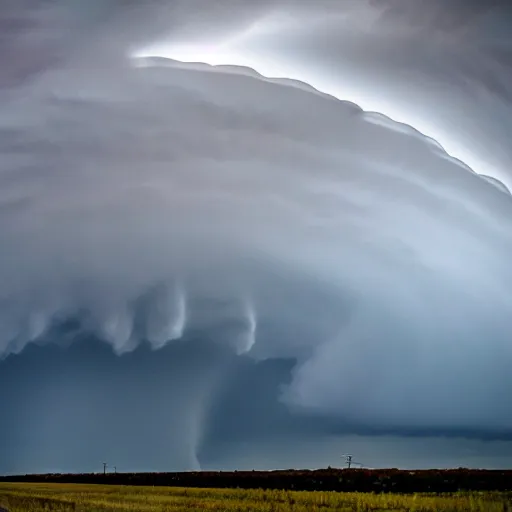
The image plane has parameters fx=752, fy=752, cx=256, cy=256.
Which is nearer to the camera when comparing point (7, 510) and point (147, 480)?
point (7, 510)

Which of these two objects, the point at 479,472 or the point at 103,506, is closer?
the point at 103,506

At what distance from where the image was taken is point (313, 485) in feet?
163

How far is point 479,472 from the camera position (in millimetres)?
47969

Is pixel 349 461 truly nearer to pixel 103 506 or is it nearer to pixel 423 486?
pixel 423 486

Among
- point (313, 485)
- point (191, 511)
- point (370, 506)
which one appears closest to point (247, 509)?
point (191, 511)

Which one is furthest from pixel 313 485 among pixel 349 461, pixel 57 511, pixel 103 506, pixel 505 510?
pixel 349 461

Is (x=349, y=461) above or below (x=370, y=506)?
above

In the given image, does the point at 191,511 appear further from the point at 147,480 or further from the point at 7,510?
the point at 147,480

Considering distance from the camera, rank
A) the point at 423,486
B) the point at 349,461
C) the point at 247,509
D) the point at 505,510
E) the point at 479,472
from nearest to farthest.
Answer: the point at 505,510
the point at 247,509
the point at 423,486
the point at 479,472
the point at 349,461

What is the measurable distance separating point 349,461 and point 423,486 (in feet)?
148

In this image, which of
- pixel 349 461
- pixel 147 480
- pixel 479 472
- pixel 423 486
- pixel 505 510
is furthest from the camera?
pixel 349 461

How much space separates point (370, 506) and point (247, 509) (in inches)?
170

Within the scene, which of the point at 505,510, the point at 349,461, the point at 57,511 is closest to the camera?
the point at 505,510

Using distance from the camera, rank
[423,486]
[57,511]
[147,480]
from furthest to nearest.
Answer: [147,480] → [423,486] → [57,511]
